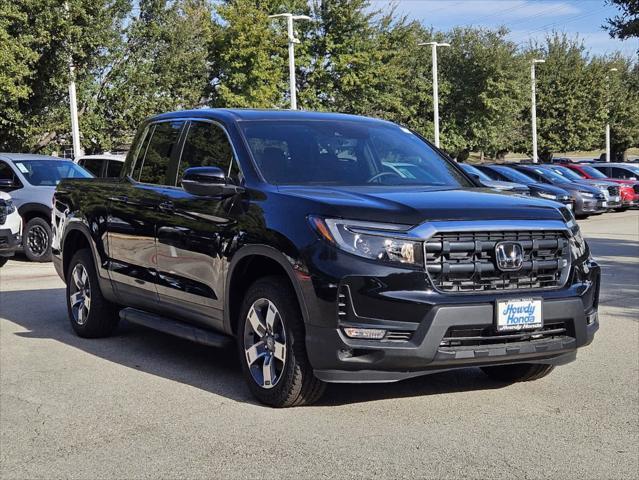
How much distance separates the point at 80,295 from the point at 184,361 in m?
1.63

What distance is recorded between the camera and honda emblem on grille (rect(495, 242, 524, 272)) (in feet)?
16.9

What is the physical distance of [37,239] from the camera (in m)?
15.6

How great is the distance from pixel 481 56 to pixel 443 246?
42681 millimetres

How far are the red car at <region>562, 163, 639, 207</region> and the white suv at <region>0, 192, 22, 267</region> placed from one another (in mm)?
19358

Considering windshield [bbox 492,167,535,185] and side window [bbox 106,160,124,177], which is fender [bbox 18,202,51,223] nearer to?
side window [bbox 106,160,124,177]

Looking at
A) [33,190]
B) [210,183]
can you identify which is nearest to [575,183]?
[33,190]

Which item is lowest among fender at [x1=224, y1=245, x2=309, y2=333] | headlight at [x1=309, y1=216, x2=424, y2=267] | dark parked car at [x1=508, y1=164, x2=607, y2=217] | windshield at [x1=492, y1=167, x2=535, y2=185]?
dark parked car at [x1=508, y1=164, x2=607, y2=217]

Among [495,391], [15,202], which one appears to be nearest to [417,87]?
[15,202]

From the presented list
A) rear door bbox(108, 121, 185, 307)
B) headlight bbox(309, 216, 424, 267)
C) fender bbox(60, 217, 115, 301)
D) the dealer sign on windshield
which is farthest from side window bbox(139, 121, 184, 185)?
the dealer sign on windshield

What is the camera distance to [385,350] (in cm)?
498

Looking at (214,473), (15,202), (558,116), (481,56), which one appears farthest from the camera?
(558,116)

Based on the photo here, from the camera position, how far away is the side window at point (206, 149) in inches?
248

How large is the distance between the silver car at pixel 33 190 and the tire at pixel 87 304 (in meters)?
7.50

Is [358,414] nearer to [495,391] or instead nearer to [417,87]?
[495,391]
